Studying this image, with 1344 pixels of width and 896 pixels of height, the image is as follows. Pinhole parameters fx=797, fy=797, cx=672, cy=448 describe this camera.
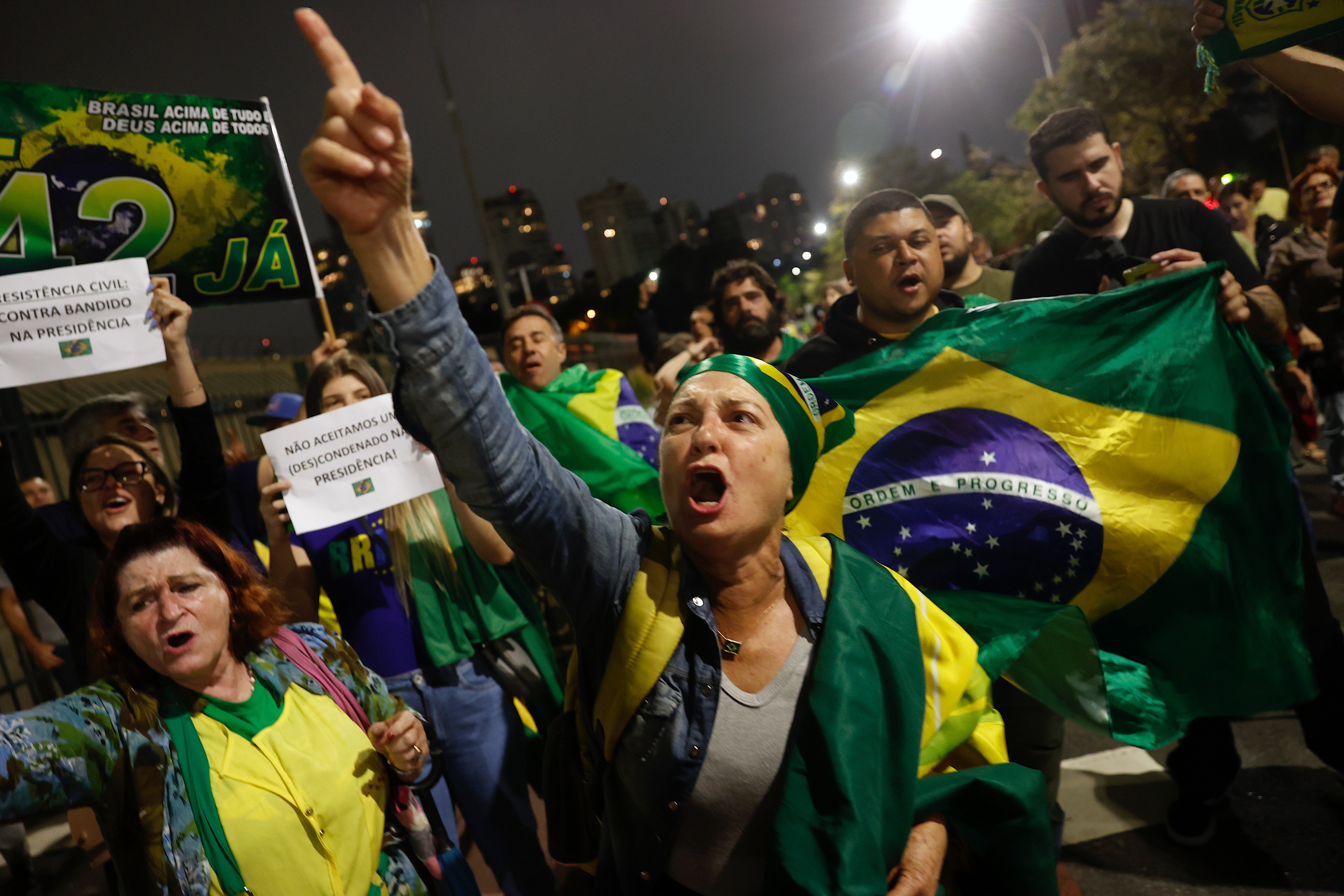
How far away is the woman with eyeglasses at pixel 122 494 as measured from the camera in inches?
112

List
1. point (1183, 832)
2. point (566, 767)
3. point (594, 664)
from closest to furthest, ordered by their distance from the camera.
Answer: point (594, 664) → point (566, 767) → point (1183, 832)

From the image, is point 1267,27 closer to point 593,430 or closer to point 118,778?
point 593,430

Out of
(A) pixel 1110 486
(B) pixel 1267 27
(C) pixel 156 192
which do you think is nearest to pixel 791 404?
(A) pixel 1110 486

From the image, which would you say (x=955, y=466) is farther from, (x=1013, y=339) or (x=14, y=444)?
(x=14, y=444)

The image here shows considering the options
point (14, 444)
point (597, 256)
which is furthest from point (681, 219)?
point (14, 444)

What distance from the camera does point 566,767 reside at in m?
1.84

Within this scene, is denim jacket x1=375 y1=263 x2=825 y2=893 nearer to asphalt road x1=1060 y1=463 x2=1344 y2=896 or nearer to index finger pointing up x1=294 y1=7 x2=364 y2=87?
index finger pointing up x1=294 y1=7 x2=364 y2=87

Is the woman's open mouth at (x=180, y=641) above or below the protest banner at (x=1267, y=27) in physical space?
below

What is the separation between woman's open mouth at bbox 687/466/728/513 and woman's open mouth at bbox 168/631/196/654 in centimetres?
139

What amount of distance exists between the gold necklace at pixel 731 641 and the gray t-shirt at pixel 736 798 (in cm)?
7

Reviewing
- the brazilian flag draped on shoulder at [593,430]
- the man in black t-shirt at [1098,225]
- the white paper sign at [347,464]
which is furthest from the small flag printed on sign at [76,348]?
the man in black t-shirt at [1098,225]

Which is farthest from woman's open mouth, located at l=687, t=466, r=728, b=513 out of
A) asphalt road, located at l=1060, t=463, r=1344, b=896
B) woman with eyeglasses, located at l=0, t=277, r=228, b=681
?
asphalt road, located at l=1060, t=463, r=1344, b=896

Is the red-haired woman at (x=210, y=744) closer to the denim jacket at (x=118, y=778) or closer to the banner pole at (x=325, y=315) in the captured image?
the denim jacket at (x=118, y=778)

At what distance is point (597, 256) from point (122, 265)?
105643 millimetres
